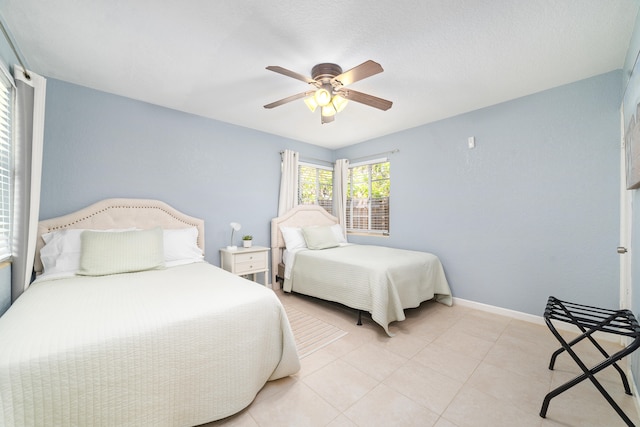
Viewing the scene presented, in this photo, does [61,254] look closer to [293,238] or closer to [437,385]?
[293,238]

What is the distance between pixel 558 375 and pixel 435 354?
0.82m

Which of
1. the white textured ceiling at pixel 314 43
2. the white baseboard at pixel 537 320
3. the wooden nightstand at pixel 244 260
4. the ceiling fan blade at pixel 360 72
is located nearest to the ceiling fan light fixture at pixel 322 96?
the ceiling fan blade at pixel 360 72

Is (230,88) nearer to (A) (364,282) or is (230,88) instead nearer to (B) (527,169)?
(A) (364,282)

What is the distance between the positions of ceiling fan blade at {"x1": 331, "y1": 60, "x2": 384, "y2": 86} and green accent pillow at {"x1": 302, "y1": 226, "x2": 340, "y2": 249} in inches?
87.6

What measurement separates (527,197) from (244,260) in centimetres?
338

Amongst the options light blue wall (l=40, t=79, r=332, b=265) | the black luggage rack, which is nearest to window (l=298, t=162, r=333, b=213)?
light blue wall (l=40, t=79, r=332, b=265)

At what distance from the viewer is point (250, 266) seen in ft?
10.6

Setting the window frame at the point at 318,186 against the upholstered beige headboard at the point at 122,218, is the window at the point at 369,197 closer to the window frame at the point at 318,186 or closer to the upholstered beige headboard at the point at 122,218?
the window frame at the point at 318,186

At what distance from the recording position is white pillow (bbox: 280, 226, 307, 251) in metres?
3.74

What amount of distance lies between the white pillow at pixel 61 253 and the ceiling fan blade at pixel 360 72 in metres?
2.68

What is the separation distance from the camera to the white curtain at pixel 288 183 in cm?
402

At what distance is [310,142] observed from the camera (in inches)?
177

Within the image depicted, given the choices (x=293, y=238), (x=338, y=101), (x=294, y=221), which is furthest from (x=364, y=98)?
(x=294, y=221)

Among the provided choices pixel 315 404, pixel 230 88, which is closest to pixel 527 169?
pixel 315 404
